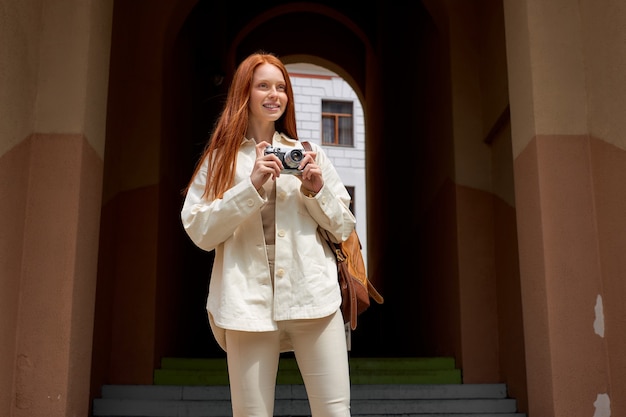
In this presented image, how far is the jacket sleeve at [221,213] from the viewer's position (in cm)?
231

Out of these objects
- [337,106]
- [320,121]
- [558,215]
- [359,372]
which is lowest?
[359,372]

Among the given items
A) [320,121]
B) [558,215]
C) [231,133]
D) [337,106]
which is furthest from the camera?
[337,106]

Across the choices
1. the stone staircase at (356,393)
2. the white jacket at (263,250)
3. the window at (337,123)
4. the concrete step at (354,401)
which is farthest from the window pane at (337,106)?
the white jacket at (263,250)

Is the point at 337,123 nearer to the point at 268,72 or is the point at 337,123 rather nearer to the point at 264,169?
the point at 268,72

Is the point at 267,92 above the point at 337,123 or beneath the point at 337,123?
beneath

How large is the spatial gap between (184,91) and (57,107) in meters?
3.06

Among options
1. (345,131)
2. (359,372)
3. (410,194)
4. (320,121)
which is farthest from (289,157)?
(345,131)

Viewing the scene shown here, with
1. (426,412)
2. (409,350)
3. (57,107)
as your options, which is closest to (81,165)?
(57,107)

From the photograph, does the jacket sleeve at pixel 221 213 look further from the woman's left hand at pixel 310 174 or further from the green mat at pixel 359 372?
the green mat at pixel 359 372

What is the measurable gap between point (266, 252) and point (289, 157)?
0.34 meters

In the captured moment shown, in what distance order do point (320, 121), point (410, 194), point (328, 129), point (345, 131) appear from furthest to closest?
point (345, 131) → point (328, 129) → point (320, 121) → point (410, 194)

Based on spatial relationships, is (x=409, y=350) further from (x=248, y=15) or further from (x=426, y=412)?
(x=248, y=15)

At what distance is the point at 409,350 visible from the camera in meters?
7.69

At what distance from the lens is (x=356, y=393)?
466 centimetres
